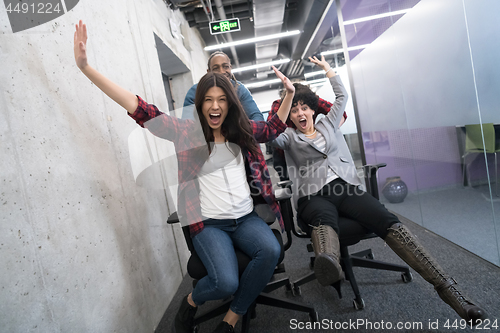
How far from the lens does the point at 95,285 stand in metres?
1.20

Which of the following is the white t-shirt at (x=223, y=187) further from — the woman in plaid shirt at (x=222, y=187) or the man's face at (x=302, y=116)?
the man's face at (x=302, y=116)

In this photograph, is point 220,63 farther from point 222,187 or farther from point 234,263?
point 234,263

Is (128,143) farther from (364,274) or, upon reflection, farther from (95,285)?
(364,274)

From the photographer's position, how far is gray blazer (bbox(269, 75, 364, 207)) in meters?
1.82

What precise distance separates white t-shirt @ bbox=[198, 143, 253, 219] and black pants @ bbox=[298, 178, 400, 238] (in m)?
0.37

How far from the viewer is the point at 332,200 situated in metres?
1.74

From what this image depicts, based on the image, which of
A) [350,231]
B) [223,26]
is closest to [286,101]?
[350,231]

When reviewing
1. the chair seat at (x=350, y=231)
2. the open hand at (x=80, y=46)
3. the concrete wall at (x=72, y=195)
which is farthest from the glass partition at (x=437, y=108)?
the concrete wall at (x=72, y=195)

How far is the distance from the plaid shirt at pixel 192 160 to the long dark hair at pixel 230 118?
40 millimetres

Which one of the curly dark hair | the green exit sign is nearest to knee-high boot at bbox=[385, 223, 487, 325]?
the curly dark hair

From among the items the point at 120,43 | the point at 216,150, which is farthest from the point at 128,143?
the point at 120,43

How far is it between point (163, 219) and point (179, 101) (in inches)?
107

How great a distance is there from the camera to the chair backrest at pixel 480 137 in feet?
5.48

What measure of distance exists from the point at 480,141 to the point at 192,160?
5.83 feet
